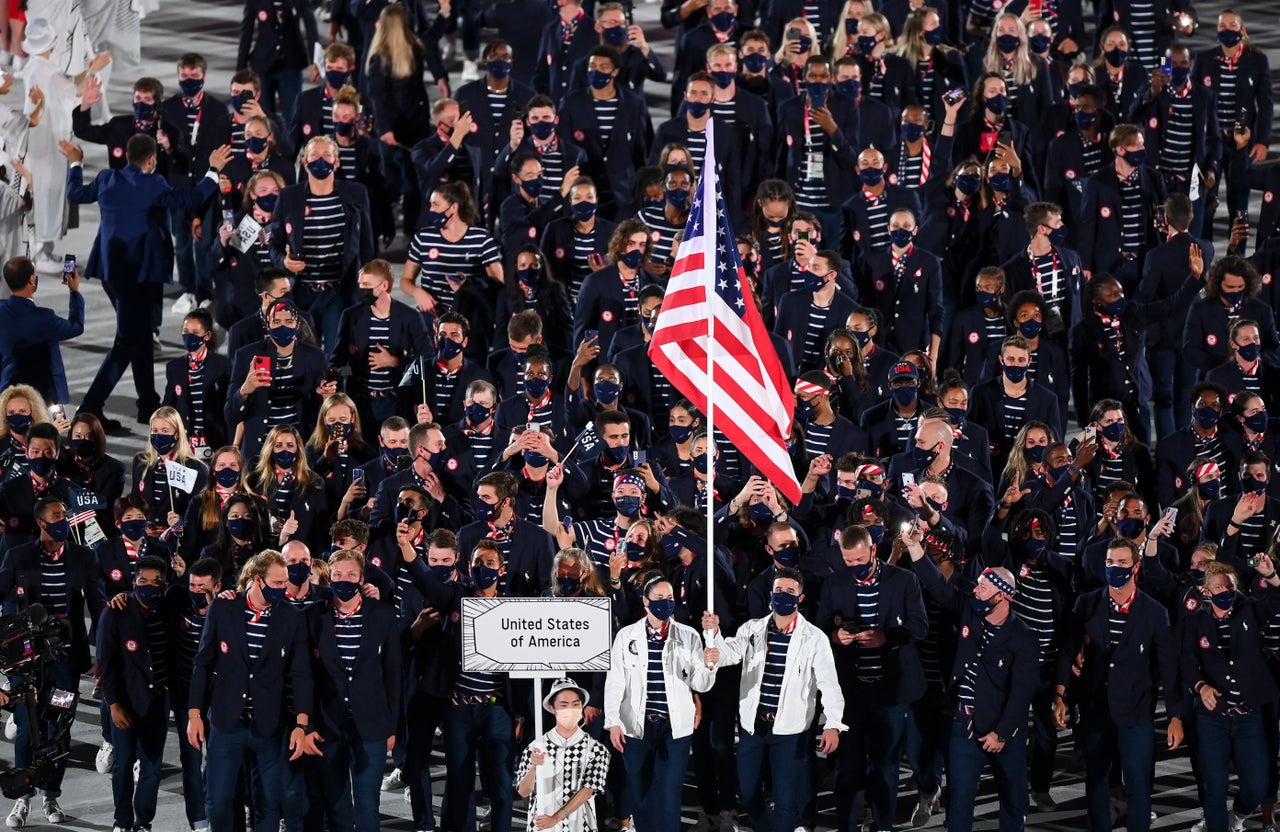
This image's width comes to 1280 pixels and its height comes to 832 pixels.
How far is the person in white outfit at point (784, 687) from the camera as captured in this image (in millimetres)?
16328

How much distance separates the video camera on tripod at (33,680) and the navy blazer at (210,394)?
2.68 m

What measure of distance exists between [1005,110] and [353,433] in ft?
21.1

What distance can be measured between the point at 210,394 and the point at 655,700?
4.91 metres

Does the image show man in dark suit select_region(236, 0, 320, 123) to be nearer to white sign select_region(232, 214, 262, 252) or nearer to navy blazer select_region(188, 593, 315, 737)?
white sign select_region(232, 214, 262, 252)

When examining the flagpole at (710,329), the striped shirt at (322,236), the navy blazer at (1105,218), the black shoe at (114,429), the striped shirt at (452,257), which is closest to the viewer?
the flagpole at (710,329)

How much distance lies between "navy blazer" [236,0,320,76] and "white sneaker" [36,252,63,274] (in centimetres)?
257

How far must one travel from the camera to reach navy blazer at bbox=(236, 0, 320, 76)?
86.5 ft

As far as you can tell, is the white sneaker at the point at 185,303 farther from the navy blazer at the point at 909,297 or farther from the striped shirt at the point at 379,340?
the navy blazer at the point at 909,297

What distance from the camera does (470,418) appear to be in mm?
18484

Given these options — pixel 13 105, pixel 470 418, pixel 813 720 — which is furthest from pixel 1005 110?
pixel 13 105

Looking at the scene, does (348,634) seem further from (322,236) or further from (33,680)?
(322,236)

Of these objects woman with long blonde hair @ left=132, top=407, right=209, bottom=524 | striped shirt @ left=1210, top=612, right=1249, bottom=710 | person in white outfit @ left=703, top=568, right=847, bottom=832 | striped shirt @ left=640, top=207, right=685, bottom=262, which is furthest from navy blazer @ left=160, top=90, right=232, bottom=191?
striped shirt @ left=1210, top=612, right=1249, bottom=710

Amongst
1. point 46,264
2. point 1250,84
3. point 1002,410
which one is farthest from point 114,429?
point 1250,84

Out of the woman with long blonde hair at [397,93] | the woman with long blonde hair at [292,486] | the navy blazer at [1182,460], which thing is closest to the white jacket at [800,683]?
the woman with long blonde hair at [292,486]
